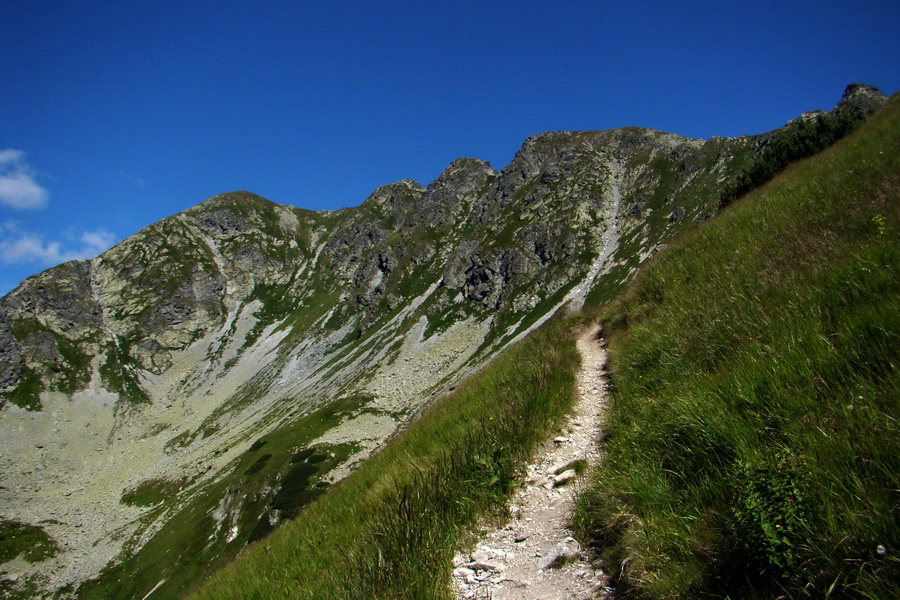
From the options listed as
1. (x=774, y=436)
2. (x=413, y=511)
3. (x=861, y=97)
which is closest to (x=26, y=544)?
(x=413, y=511)

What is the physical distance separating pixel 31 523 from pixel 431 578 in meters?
138

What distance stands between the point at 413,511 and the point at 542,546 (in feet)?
5.42

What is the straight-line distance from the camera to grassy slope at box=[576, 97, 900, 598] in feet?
8.09

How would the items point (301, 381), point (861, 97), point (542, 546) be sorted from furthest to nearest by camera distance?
point (301, 381), point (861, 97), point (542, 546)

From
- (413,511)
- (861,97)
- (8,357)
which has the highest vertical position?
(8,357)

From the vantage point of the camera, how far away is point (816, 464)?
2779mm

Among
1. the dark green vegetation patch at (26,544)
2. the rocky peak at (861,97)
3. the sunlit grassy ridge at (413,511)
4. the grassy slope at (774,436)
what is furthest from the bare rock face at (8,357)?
the rocky peak at (861,97)

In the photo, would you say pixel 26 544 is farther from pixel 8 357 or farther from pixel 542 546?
pixel 8 357

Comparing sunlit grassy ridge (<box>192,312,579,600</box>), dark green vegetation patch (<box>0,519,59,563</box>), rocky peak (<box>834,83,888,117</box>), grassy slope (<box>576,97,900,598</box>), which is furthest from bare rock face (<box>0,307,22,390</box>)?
rocky peak (<box>834,83,888,117</box>)

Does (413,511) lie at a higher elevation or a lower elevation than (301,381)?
lower

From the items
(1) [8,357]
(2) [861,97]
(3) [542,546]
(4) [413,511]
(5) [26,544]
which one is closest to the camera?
(3) [542,546]

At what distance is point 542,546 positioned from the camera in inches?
186

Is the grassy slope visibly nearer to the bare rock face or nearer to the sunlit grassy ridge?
the sunlit grassy ridge

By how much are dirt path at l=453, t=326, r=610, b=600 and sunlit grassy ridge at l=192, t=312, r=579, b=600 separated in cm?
27
